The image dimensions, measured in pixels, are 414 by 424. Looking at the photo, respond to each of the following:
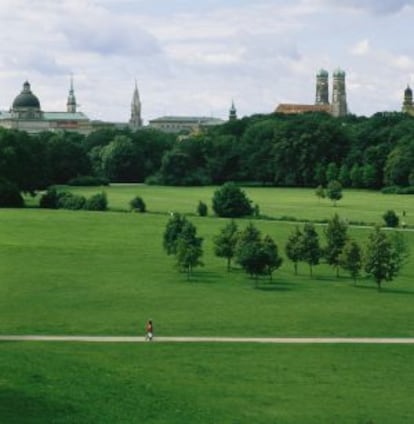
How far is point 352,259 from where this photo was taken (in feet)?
161

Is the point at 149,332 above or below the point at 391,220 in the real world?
below

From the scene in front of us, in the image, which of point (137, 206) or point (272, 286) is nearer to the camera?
point (272, 286)

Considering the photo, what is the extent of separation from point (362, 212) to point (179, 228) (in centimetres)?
3169

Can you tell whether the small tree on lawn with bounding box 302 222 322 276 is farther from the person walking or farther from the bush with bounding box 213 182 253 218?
the bush with bounding box 213 182 253 218

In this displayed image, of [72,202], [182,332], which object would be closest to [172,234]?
[182,332]

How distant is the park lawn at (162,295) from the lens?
121 ft

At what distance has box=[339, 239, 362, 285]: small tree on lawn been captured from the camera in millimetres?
49125

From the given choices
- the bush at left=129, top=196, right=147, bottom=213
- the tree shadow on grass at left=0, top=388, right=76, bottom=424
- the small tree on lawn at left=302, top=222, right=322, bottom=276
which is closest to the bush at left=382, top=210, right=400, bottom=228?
the small tree on lawn at left=302, top=222, right=322, bottom=276

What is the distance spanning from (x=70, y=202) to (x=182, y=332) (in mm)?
53116

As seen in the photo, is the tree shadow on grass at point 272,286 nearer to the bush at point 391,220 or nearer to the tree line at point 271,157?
the bush at point 391,220

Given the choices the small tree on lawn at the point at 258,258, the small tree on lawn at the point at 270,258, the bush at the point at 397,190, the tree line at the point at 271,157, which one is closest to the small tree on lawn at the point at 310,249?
the small tree on lawn at the point at 258,258

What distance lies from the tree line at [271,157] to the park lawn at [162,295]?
55.0 m

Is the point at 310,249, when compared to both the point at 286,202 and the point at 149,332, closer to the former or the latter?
the point at 149,332

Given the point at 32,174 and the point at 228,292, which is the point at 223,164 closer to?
the point at 32,174
